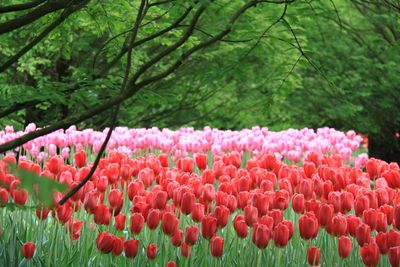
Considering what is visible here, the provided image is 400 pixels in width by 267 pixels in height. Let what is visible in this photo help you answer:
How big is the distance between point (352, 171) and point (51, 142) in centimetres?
360

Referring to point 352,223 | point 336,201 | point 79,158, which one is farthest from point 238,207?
point 79,158

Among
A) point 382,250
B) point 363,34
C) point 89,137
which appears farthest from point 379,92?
point 382,250

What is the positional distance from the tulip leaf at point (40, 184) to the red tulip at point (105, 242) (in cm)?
212

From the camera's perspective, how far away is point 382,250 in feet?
12.5

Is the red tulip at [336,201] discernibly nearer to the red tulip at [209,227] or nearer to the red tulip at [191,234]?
the red tulip at [209,227]

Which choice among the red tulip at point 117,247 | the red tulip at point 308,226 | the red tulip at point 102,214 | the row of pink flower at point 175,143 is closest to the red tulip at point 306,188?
the red tulip at point 308,226

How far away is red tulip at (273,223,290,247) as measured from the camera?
3.77 metres

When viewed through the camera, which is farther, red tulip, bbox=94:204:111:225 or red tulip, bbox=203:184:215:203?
red tulip, bbox=203:184:215:203

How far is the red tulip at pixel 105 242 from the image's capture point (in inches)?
145

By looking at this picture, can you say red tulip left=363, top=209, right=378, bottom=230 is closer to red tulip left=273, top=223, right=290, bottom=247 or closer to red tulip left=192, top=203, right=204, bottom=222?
red tulip left=273, top=223, right=290, bottom=247

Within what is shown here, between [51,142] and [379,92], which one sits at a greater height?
[51,142]

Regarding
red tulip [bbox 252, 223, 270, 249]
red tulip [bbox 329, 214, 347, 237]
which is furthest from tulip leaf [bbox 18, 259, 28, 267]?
red tulip [bbox 329, 214, 347, 237]

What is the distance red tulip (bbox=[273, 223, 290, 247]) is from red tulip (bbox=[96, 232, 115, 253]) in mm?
846

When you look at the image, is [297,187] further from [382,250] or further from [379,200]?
[382,250]
